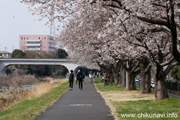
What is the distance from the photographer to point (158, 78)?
20484 millimetres

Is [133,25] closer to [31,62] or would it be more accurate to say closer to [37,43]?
[31,62]

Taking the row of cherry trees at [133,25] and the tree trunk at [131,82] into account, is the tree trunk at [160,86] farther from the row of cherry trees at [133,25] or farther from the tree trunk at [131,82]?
the tree trunk at [131,82]

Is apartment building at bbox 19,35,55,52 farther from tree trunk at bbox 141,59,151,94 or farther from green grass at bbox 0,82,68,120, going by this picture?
green grass at bbox 0,82,68,120

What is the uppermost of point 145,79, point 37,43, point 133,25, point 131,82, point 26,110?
point 37,43

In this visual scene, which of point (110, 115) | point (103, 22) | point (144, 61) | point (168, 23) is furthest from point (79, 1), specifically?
point (144, 61)

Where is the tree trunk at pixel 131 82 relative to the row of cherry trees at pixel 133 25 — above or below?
below

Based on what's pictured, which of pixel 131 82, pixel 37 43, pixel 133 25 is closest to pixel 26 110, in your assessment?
pixel 133 25

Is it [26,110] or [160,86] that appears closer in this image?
[26,110]

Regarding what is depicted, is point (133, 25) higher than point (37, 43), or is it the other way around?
point (37, 43)

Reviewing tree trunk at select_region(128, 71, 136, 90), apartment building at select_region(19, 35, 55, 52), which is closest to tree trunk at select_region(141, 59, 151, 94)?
tree trunk at select_region(128, 71, 136, 90)

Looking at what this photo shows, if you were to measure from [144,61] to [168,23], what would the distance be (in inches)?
672

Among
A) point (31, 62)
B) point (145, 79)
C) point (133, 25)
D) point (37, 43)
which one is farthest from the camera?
point (37, 43)

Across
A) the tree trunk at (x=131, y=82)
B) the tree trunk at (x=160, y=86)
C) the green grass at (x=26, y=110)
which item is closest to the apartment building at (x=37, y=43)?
the tree trunk at (x=131, y=82)

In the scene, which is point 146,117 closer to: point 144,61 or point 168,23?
point 168,23
